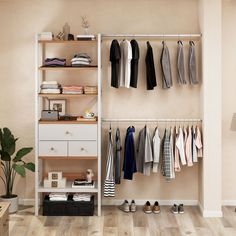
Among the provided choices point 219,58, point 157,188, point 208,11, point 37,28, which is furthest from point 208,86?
point 37,28

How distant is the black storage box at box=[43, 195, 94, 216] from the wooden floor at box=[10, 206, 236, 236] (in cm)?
10

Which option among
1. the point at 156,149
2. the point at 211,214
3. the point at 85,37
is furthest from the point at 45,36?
the point at 211,214

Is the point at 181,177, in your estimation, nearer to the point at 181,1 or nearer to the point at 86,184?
the point at 86,184

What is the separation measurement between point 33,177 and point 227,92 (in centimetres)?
262

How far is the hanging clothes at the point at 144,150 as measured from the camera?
566 cm

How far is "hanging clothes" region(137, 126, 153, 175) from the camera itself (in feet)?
18.6

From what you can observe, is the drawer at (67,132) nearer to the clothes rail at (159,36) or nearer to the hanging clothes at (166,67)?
the hanging clothes at (166,67)

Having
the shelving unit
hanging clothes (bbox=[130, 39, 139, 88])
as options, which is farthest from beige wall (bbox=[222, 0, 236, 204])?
the shelving unit

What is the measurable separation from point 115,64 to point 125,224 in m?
1.83

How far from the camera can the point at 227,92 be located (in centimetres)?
590

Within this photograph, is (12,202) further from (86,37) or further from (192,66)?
(192,66)

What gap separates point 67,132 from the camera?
5.52 meters

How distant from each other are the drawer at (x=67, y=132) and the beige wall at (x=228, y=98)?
167 centimetres

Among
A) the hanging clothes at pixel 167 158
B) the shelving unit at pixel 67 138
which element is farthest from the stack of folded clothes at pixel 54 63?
the hanging clothes at pixel 167 158
